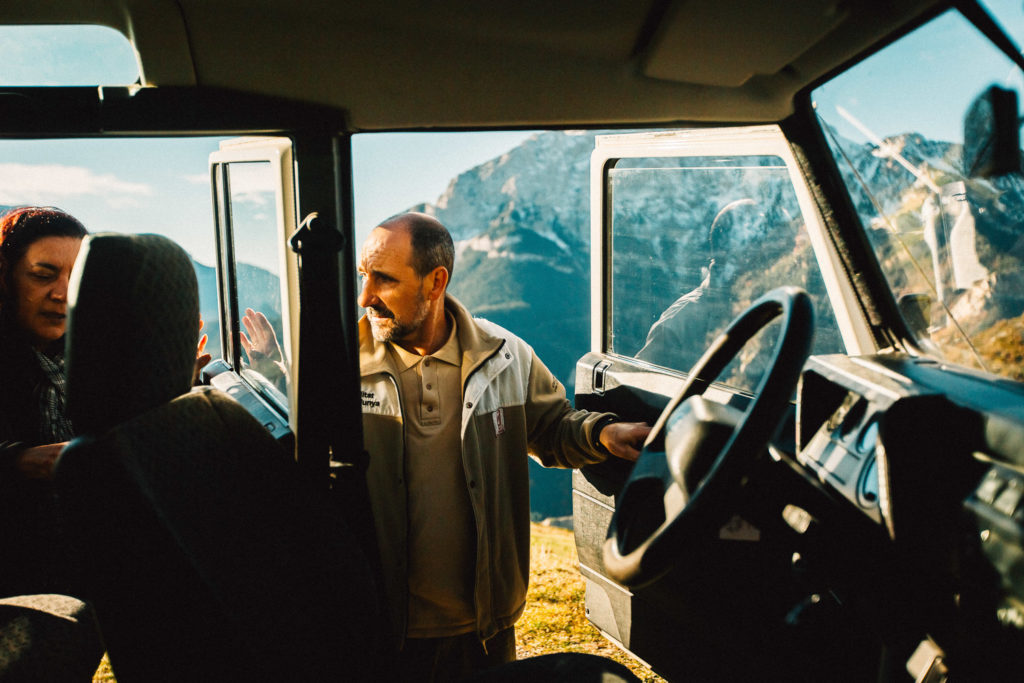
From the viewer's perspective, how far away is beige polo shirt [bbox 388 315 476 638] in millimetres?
2096

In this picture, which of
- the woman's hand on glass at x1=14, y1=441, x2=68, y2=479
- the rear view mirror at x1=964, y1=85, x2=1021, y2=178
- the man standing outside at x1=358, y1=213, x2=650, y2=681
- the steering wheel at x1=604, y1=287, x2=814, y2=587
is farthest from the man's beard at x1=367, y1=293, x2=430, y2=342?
the rear view mirror at x1=964, y1=85, x2=1021, y2=178

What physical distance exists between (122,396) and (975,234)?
1.53 metres

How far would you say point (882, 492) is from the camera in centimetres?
118

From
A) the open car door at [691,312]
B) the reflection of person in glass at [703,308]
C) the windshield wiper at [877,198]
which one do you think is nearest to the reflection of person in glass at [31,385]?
the open car door at [691,312]

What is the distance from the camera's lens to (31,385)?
76.3 inches

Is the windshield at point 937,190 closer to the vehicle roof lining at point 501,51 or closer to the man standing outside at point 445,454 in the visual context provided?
the vehicle roof lining at point 501,51

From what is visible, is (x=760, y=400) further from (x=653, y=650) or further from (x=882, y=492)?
(x=653, y=650)

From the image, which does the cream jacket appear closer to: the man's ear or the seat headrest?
the man's ear

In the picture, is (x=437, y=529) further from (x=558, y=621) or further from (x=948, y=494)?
(x=558, y=621)

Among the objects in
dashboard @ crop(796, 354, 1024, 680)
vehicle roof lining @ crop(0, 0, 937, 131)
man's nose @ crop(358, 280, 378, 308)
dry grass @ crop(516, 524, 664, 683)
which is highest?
vehicle roof lining @ crop(0, 0, 937, 131)

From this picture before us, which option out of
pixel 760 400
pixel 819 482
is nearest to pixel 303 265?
pixel 760 400

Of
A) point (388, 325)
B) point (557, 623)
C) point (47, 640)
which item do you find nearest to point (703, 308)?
point (388, 325)

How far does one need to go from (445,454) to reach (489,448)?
5.3 inches

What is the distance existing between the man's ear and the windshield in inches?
48.3
